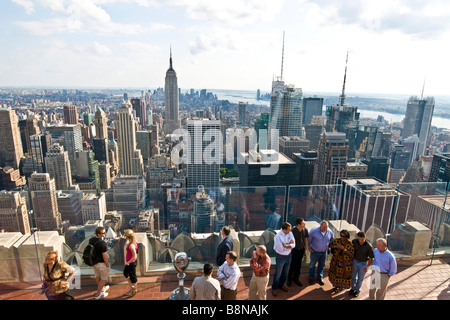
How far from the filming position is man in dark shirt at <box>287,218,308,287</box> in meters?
2.89

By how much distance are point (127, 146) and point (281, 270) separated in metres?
58.3

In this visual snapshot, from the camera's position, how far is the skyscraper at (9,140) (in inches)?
1864

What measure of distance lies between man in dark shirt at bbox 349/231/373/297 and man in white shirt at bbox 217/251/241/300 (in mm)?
1218

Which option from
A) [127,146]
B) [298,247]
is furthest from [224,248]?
[127,146]

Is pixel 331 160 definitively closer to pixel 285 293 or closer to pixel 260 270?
pixel 285 293

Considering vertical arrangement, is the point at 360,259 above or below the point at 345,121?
above

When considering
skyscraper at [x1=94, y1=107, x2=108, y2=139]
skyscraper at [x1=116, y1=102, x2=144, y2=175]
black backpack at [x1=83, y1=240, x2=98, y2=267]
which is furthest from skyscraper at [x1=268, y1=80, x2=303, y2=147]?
black backpack at [x1=83, y1=240, x2=98, y2=267]

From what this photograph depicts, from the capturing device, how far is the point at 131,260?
8.98 feet

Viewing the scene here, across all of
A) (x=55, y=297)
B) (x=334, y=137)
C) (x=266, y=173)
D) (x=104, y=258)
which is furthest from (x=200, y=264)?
(x=334, y=137)

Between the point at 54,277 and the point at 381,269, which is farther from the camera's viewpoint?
the point at 381,269

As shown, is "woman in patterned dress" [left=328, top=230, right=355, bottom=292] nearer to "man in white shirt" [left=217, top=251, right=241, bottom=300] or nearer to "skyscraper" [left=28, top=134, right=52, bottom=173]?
"man in white shirt" [left=217, top=251, right=241, bottom=300]

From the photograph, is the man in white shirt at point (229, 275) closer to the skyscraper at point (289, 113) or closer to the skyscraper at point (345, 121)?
the skyscraper at point (289, 113)
